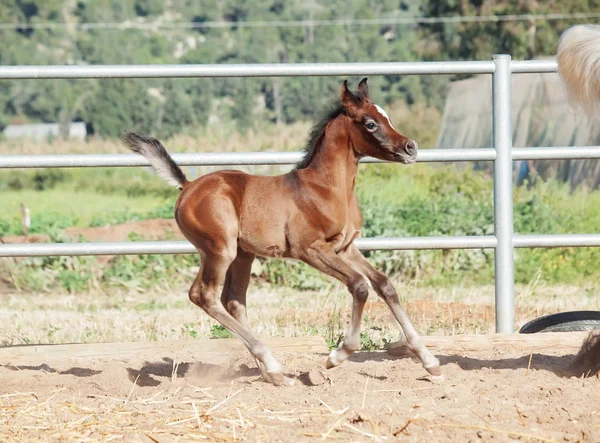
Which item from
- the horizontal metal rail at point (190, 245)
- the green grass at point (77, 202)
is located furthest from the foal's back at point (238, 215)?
the green grass at point (77, 202)

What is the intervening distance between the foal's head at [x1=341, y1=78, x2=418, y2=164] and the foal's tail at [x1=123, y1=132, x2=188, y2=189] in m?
0.93

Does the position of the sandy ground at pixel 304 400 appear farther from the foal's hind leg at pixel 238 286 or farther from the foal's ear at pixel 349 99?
the foal's ear at pixel 349 99

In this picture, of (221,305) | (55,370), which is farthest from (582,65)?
(55,370)

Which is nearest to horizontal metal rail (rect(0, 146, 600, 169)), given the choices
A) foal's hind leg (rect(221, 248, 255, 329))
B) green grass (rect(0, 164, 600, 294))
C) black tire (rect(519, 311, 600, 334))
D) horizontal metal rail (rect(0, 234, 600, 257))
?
horizontal metal rail (rect(0, 234, 600, 257))

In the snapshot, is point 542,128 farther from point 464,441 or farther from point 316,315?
point 464,441

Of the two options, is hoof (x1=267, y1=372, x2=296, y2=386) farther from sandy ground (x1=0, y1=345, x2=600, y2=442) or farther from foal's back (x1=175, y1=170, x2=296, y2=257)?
foal's back (x1=175, y1=170, x2=296, y2=257)

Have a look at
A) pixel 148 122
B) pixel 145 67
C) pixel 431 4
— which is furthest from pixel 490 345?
pixel 148 122

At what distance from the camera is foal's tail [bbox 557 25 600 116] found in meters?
4.55

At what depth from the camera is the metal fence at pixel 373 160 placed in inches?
212

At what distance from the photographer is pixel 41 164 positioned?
5.36 m

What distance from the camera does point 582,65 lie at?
4.58 metres

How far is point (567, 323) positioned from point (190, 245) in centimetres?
224

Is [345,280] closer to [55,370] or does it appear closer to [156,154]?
[156,154]

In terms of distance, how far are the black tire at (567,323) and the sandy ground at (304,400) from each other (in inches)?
12.1
